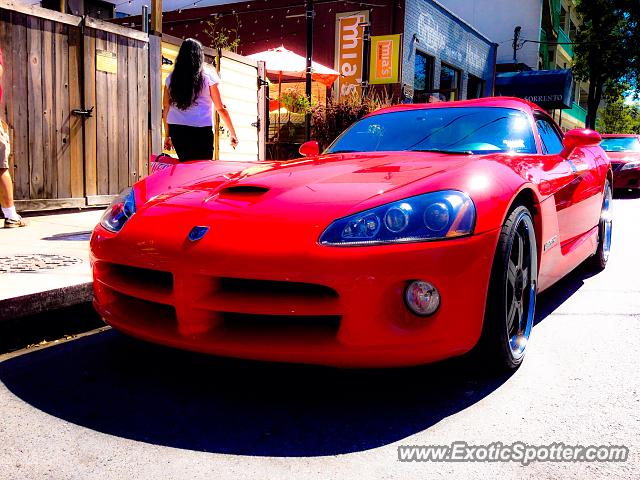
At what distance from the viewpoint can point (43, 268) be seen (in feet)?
12.8

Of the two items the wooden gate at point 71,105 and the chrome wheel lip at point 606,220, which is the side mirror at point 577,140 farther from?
the wooden gate at point 71,105

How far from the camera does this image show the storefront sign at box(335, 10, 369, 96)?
731 inches

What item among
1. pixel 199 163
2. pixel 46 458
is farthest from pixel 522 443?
pixel 199 163

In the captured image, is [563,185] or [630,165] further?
[630,165]

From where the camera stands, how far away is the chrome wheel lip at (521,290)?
275cm

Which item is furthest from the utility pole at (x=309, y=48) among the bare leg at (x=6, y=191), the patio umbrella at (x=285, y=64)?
the bare leg at (x=6, y=191)

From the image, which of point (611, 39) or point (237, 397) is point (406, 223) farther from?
point (611, 39)

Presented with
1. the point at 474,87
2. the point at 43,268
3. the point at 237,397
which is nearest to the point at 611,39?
the point at 474,87

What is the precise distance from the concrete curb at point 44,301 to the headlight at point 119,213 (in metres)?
0.58

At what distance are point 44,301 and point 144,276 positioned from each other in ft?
3.00

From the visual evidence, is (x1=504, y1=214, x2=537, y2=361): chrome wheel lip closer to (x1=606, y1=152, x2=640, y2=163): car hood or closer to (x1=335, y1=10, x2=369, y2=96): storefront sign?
(x1=606, y1=152, x2=640, y2=163): car hood

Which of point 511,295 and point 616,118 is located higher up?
point 616,118

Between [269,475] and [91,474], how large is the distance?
0.53m

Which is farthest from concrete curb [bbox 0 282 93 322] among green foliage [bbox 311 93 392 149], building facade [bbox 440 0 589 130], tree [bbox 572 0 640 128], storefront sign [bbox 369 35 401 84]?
tree [bbox 572 0 640 128]
